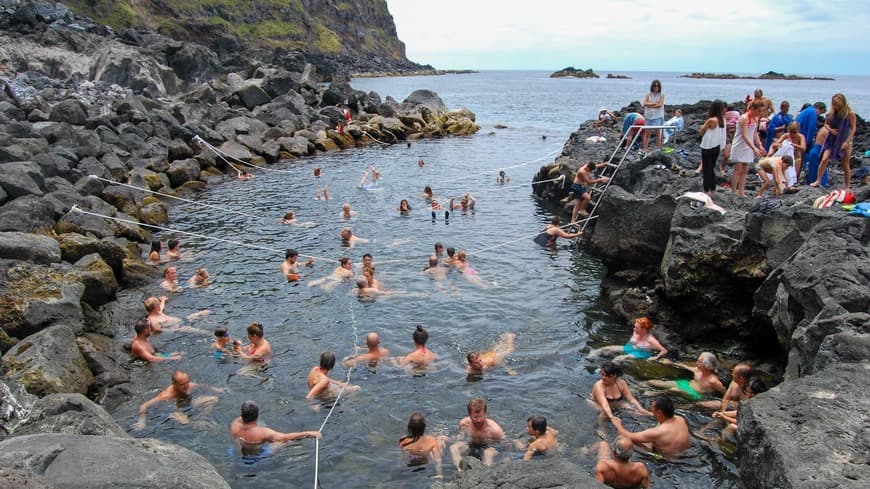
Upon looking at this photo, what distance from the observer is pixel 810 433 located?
6.16 m

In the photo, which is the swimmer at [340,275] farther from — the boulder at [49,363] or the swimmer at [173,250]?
the boulder at [49,363]

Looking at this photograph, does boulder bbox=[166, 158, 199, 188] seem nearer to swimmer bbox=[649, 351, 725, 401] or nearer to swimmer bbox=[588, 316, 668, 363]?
swimmer bbox=[588, 316, 668, 363]

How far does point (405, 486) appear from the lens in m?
9.01

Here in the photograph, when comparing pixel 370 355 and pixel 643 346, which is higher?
pixel 643 346

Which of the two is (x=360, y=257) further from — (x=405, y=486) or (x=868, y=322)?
Result: (x=868, y=322)

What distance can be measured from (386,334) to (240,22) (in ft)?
515

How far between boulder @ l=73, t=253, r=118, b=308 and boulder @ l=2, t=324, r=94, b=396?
3.30 metres

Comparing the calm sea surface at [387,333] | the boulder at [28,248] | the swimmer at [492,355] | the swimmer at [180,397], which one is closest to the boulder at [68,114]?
the calm sea surface at [387,333]

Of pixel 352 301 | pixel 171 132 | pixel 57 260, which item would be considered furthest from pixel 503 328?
pixel 171 132

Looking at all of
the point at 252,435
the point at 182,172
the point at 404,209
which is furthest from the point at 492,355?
the point at 182,172

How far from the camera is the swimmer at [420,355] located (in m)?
12.9

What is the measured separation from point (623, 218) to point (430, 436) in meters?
8.77

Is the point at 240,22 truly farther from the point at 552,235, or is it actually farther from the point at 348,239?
the point at 552,235

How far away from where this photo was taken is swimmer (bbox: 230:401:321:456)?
9.85 metres
